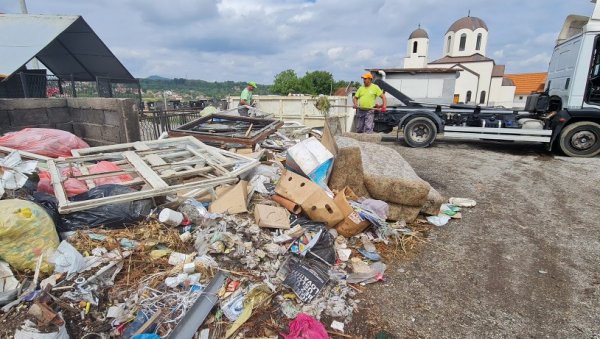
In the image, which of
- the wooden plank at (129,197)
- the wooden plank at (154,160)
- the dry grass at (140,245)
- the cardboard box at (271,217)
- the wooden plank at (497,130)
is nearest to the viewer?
the dry grass at (140,245)

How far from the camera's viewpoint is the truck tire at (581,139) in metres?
6.63

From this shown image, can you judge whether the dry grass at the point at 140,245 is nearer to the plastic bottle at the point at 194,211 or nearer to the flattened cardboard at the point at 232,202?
the plastic bottle at the point at 194,211

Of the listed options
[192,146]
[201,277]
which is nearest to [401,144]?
[192,146]

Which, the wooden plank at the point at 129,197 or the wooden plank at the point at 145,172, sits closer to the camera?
the wooden plank at the point at 129,197

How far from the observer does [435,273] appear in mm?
2633

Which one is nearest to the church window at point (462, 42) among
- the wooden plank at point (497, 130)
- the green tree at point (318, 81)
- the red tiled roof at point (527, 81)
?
the red tiled roof at point (527, 81)

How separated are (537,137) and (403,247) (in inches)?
252

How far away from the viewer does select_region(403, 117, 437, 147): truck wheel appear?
7.92 meters

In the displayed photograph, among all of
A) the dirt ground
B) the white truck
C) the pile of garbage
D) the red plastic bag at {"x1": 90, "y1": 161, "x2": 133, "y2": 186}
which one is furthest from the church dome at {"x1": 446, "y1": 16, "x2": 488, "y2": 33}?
the red plastic bag at {"x1": 90, "y1": 161, "x2": 133, "y2": 186}

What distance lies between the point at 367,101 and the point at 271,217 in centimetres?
546

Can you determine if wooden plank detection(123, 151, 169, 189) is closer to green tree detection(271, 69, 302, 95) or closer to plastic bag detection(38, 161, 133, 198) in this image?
plastic bag detection(38, 161, 133, 198)

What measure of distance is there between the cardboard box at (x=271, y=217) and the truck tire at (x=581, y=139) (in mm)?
7305

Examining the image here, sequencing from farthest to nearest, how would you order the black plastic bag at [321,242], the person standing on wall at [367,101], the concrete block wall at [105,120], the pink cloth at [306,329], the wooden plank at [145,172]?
the person standing on wall at [367,101]
the concrete block wall at [105,120]
the wooden plank at [145,172]
the black plastic bag at [321,242]
the pink cloth at [306,329]

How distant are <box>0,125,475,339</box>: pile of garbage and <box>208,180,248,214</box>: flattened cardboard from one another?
0.01 m
